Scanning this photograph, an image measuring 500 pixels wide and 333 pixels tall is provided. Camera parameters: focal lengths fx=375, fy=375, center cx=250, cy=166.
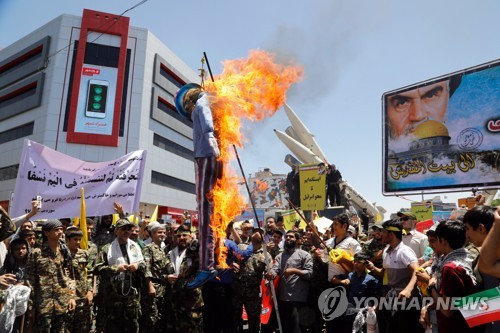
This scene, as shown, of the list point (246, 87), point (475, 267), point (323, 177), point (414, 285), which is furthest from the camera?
point (323, 177)

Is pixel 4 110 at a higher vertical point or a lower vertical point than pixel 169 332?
higher

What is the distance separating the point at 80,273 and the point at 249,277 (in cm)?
257

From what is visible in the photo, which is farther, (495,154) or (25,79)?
(25,79)

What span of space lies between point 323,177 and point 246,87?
832 cm

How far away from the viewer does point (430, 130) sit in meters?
13.3

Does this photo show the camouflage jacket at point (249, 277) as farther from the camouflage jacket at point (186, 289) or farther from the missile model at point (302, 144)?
the missile model at point (302, 144)

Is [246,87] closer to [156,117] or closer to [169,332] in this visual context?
[169,332]

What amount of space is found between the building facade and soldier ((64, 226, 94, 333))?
29967 millimetres

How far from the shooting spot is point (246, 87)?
4715mm

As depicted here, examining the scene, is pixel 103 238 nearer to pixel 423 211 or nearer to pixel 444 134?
pixel 423 211

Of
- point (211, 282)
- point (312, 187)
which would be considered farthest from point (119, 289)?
point (312, 187)

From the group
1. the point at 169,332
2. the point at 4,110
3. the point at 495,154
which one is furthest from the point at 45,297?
the point at 4,110

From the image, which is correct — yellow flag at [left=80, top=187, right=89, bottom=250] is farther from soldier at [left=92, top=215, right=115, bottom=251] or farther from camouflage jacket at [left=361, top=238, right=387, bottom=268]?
camouflage jacket at [left=361, top=238, right=387, bottom=268]

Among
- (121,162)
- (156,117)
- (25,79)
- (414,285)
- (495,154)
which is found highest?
(25,79)
